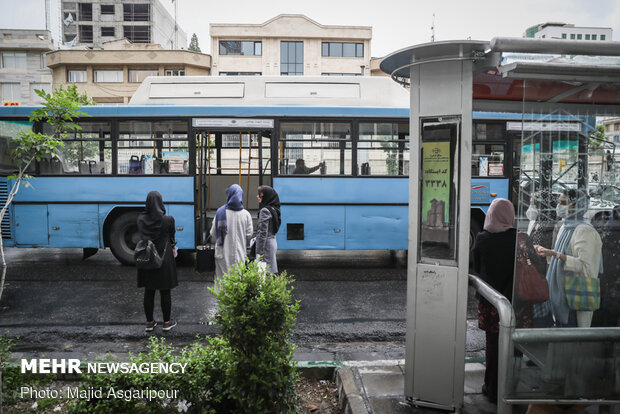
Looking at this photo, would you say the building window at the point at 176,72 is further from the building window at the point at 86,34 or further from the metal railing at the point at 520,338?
the metal railing at the point at 520,338

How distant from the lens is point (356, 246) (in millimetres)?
9039

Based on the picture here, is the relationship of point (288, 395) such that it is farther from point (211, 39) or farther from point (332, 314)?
point (211, 39)

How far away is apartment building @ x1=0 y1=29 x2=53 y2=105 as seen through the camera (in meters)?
45.0

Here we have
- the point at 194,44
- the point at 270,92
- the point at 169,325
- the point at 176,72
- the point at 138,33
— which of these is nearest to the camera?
the point at 169,325

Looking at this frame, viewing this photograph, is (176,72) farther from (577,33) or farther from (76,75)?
(577,33)

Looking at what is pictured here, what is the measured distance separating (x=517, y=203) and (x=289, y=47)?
143 feet

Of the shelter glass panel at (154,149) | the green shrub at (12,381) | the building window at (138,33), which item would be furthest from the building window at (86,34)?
the green shrub at (12,381)

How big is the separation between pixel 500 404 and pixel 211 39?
45.4 metres

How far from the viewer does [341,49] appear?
4475 centimetres

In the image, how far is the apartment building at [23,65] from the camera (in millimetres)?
44969

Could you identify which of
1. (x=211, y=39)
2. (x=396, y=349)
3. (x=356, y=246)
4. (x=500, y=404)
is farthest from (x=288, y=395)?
(x=211, y=39)

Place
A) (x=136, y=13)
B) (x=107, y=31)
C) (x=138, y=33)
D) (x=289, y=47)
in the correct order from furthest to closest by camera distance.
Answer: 1. (x=107, y=31)
2. (x=138, y=33)
3. (x=136, y=13)
4. (x=289, y=47)

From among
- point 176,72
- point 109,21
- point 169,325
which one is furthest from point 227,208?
point 109,21

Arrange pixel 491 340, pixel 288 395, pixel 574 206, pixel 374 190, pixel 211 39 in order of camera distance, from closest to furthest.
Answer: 1. pixel 288 395
2. pixel 574 206
3. pixel 491 340
4. pixel 374 190
5. pixel 211 39
